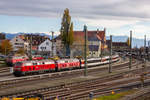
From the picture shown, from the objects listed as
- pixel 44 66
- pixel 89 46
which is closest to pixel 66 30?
pixel 89 46

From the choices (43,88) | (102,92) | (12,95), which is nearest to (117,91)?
(102,92)

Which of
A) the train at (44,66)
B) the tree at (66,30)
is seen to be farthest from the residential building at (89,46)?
the train at (44,66)

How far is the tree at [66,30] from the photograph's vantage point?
248 ft

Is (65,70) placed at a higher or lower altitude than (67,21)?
lower

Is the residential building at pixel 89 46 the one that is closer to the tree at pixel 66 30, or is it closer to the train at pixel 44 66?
the tree at pixel 66 30

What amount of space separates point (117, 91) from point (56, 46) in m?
93.7

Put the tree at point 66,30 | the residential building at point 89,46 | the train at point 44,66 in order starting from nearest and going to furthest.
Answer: the train at point 44,66 → the tree at point 66,30 → the residential building at point 89,46

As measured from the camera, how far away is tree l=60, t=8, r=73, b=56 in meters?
75.6

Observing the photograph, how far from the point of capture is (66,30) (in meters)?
76.4

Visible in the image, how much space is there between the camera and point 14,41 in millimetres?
117750

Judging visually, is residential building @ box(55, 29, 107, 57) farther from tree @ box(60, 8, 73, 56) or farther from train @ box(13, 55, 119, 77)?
train @ box(13, 55, 119, 77)

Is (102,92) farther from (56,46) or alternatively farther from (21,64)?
(56,46)

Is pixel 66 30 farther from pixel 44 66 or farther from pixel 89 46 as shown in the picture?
pixel 44 66

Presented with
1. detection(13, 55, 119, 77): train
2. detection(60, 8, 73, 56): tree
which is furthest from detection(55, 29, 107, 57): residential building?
detection(13, 55, 119, 77): train
